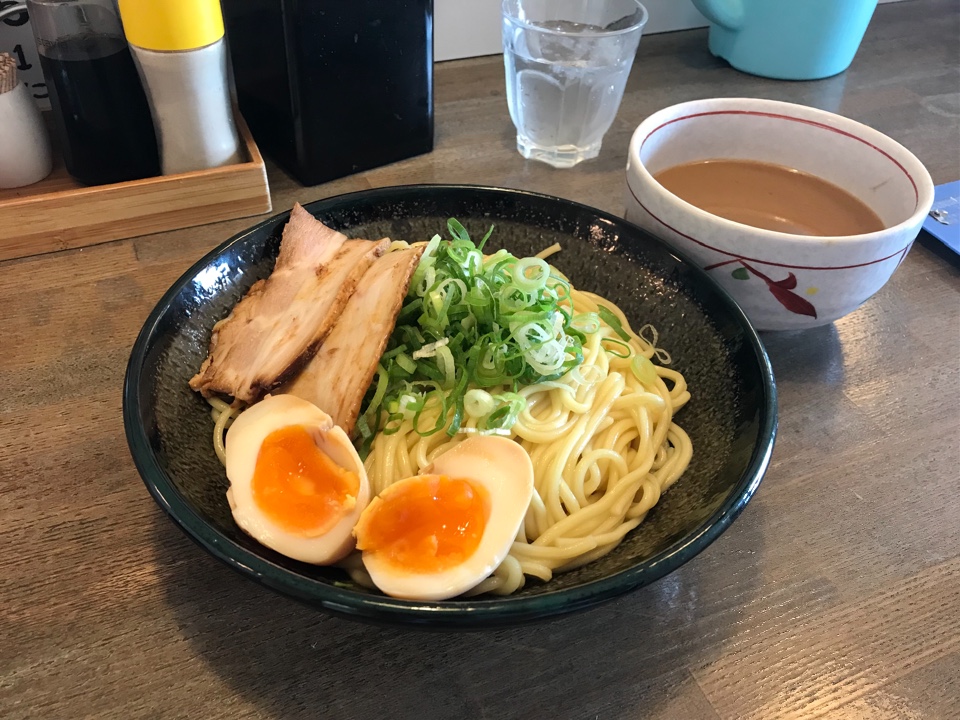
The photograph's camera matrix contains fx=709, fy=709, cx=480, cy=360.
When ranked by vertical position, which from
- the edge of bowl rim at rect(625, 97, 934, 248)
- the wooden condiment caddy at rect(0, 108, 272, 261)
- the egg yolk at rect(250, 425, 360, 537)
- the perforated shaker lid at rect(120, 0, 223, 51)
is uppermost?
the perforated shaker lid at rect(120, 0, 223, 51)

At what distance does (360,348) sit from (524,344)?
258mm

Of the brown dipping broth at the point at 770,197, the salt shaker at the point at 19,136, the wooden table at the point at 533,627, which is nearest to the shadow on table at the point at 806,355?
the wooden table at the point at 533,627

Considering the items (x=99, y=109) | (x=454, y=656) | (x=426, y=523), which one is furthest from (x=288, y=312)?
(x=99, y=109)

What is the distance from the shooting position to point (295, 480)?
3.15 ft

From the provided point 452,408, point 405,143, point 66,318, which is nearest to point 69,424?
point 66,318

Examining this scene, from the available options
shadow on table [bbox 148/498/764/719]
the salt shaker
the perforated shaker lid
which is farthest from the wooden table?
the perforated shaker lid

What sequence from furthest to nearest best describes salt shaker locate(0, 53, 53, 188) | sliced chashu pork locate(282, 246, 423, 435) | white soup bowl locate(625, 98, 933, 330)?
salt shaker locate(0, 53, 53, 188)
white soup bowl locate(625, 98, 933, 330)
sliced chashu pork locate(282, 246, 423, 435)

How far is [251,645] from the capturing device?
93 cm

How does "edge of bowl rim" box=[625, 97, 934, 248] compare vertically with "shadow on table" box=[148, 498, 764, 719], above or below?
above

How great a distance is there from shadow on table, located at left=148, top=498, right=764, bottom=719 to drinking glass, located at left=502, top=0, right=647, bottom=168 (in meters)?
1.28

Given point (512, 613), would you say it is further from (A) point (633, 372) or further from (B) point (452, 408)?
(A) point (633, 372)

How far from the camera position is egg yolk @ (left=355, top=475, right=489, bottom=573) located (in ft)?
2.88

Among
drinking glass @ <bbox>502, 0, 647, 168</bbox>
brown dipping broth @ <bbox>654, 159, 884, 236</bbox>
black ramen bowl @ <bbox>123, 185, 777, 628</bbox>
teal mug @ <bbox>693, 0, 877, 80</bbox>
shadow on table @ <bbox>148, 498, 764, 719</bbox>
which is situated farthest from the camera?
teal mug @ <bbox>693, 0, 877, 80</bbox>

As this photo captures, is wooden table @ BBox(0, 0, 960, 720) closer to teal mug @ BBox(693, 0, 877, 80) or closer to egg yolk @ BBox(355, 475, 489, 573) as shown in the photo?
egg yolk @ BBox(355, 475, 489, 573)
